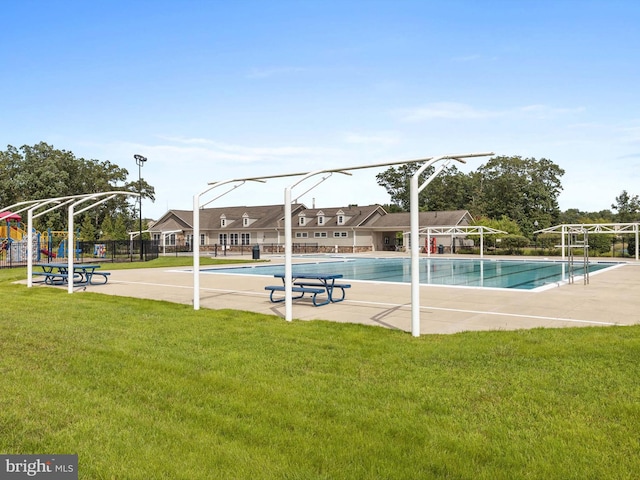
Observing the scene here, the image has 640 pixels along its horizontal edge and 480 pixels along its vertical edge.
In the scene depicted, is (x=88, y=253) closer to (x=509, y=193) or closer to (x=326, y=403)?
(x=326, y=403)

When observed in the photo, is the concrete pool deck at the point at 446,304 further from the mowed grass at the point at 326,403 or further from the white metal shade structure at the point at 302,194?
the mowed grass at the point at 326,403

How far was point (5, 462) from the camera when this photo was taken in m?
3.58

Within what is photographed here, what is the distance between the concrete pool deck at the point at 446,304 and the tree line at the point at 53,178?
4141 centimetres

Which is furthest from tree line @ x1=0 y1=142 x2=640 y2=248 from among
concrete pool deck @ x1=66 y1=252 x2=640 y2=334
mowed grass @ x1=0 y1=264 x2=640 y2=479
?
mowed grass @ x1=0 y1=264 x2=640 y2=479

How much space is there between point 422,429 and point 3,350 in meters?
6.19

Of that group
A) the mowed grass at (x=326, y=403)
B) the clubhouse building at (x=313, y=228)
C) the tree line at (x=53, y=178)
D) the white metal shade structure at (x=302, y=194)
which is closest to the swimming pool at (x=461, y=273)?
the white metal shade structure at (x=302, y=194)

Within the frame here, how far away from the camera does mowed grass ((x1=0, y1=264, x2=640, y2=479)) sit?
140 inches

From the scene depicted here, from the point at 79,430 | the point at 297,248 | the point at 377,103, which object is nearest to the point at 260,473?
the point at 79,430

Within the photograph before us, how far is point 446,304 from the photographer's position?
1208 centimetres

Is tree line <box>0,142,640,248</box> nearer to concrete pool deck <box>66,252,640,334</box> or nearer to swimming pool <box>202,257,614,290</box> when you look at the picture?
swimming pool <box>202,257,614,290</box>

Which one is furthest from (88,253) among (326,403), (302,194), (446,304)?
(326,403)

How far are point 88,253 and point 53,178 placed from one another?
26.3m

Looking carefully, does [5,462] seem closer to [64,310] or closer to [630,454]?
[630,454]

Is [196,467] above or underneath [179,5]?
underneath
